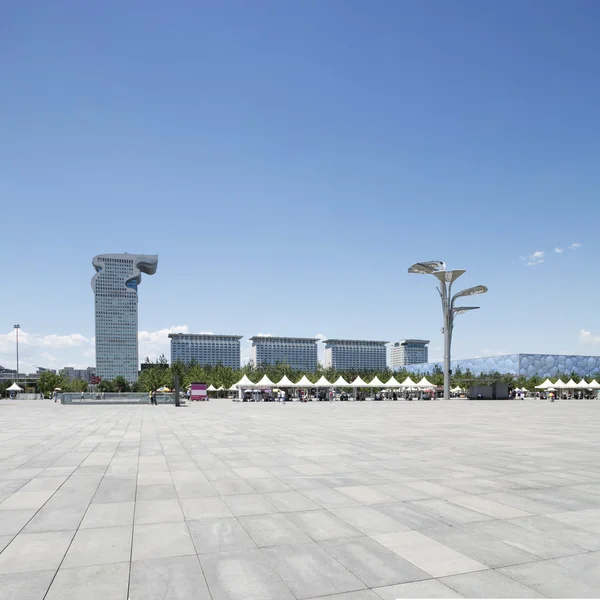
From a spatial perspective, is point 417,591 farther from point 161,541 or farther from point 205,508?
point 205,508

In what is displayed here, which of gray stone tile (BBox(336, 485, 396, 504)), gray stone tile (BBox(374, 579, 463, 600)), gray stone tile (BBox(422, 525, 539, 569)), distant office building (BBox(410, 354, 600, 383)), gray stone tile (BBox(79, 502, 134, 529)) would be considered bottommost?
distant office building (BBox(410, 354, 600, 383))

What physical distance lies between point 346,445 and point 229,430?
6.88 metres

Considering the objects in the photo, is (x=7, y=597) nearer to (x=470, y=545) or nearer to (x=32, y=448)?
(x=470, y=545)

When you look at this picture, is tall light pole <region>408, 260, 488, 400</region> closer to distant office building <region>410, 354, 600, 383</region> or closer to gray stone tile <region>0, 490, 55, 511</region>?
gray stone tile <region>0, 490, 55, 511</region>

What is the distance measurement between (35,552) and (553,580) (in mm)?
5566

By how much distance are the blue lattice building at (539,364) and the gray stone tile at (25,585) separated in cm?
14884

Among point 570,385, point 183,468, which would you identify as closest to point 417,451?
point 183,468

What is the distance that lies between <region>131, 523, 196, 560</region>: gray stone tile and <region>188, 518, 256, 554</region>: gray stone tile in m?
0.11

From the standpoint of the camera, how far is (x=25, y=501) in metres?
8.17

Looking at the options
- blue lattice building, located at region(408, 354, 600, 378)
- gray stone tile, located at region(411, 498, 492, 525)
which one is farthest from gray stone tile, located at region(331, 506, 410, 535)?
blue lattice building, located at region(408, 354, 600, 378)

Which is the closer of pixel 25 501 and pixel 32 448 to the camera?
pixel 25 501

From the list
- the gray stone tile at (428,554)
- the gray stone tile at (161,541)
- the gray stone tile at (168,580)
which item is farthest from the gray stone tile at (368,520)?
the gray stone tile at (168,580)

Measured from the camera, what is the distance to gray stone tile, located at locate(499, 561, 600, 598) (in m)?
4.60

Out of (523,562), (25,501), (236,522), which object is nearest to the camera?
(523,562)
